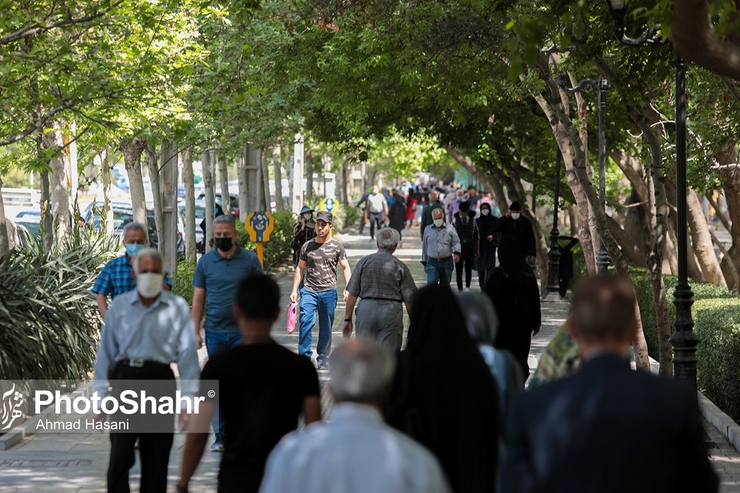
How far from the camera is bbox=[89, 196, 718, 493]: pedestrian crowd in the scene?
330 cm

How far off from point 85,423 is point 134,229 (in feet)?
9.97

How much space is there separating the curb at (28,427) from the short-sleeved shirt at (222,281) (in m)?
2.19

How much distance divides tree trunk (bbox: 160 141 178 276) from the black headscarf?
15887 millimetres

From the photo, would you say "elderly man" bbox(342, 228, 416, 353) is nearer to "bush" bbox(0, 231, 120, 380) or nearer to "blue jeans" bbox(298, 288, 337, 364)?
"blue jeans" bbox(298, 288, 337, 364)

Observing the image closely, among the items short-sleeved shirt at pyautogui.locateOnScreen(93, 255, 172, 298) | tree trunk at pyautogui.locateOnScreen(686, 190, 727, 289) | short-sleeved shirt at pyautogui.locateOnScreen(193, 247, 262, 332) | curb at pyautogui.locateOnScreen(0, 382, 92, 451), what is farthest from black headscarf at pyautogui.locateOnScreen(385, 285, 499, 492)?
tree trunk at pyautogui.locateOnScreen(686, 190, 727, 289)

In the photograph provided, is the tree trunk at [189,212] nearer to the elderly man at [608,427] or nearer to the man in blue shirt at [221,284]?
the man in blue shirt at [221,284]

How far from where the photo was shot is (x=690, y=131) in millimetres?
17359

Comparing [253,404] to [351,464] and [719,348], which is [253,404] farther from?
[719,348]

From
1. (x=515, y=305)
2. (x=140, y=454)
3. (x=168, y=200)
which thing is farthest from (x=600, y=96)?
(x=140, y=454)

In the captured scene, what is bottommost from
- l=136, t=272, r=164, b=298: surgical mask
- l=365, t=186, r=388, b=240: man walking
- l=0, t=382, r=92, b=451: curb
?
l=0, t=382, r=92, b=451: curb

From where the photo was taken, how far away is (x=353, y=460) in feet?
10.4

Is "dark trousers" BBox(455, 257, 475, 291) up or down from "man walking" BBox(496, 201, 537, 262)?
down

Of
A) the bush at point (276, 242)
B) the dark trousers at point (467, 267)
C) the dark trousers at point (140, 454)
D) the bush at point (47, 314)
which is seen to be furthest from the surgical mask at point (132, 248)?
the bush at point (276, 242)

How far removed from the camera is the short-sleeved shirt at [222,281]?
849 centimetres
